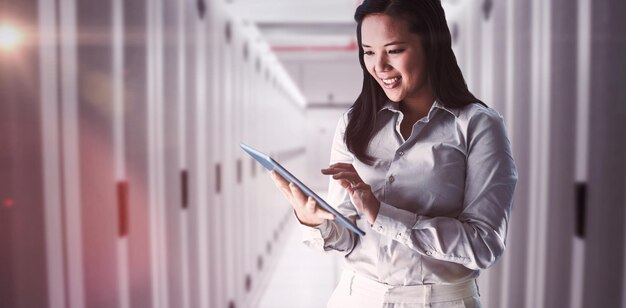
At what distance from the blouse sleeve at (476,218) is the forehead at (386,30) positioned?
0.27 m

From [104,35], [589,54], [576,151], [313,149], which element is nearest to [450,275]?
[576,151]

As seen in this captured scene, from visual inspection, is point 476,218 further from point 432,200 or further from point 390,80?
point 390,80

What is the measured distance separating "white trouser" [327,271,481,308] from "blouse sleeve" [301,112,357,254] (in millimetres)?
115

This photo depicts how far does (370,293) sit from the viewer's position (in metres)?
1.18

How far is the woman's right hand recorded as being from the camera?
1.07 meters

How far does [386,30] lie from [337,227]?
0.52 m

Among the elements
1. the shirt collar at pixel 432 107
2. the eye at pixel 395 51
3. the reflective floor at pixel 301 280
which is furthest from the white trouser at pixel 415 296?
the reflective floor at pixel 301 280

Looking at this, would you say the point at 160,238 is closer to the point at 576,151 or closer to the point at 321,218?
the point at 321,218

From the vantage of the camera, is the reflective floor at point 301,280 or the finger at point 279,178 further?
the reflective floor at point 301,280

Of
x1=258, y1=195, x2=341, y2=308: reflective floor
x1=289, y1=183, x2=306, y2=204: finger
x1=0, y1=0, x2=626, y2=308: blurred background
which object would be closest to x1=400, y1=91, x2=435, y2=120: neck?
x1=289, y1=183, x2=306, y2=204: finger

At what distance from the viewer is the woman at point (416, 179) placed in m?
1.05

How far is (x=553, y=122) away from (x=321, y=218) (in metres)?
1.04

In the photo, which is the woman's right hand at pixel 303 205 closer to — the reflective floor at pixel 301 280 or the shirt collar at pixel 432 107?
the shirt collar at pixel 432 107

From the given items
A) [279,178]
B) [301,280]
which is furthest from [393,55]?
[301,280]
